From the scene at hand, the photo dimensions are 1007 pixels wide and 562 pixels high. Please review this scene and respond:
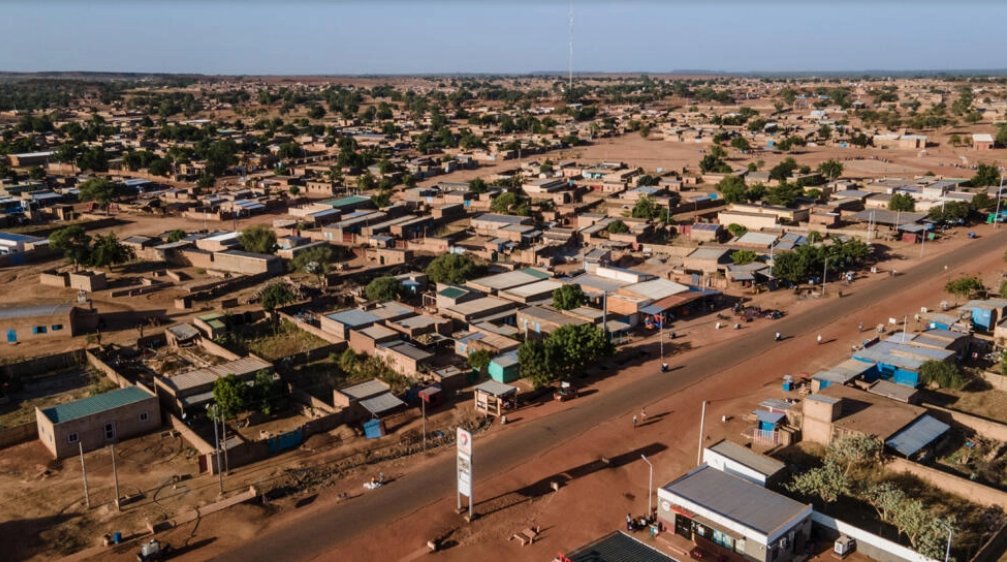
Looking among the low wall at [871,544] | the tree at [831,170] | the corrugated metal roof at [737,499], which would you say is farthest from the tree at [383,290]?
the tree at [831,170]

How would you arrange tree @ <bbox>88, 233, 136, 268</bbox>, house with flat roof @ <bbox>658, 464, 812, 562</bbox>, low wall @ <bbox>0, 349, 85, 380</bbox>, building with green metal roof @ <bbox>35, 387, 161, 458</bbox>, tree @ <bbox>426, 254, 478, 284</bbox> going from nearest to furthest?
house with flat roof @ <bbox>658, 464, 812, 562</bbox>
building with green metal roof @ <bbox>35, 387, 161, 458</bbox>
low wall @ <bbox>0, 349, 85, 380</bbox>
tree @ <bbox>426, 254, 478, 284</bbox>
tree @ <bbox>88, 233, 136, 268</bbox>

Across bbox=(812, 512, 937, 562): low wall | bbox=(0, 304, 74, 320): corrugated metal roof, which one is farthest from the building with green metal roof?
bbox=(812, 512, 937, 562): low wall

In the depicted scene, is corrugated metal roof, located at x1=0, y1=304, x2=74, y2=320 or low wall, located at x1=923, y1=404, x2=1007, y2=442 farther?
corrugated metal roof, located at x1=0, y1=304, x2=74, y2=320

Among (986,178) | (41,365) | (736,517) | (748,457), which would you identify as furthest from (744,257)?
(41,365)

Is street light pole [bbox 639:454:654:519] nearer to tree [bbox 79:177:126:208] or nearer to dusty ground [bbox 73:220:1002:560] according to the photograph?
dusty ground [bbox 73:220:1002:560]

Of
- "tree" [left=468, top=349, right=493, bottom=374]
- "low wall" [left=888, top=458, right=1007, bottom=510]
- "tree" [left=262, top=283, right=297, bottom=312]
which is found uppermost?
"tree" [left=262, top=283, right=297, bottom=312]

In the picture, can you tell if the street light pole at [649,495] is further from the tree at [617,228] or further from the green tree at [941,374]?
the tree at [617,228]
